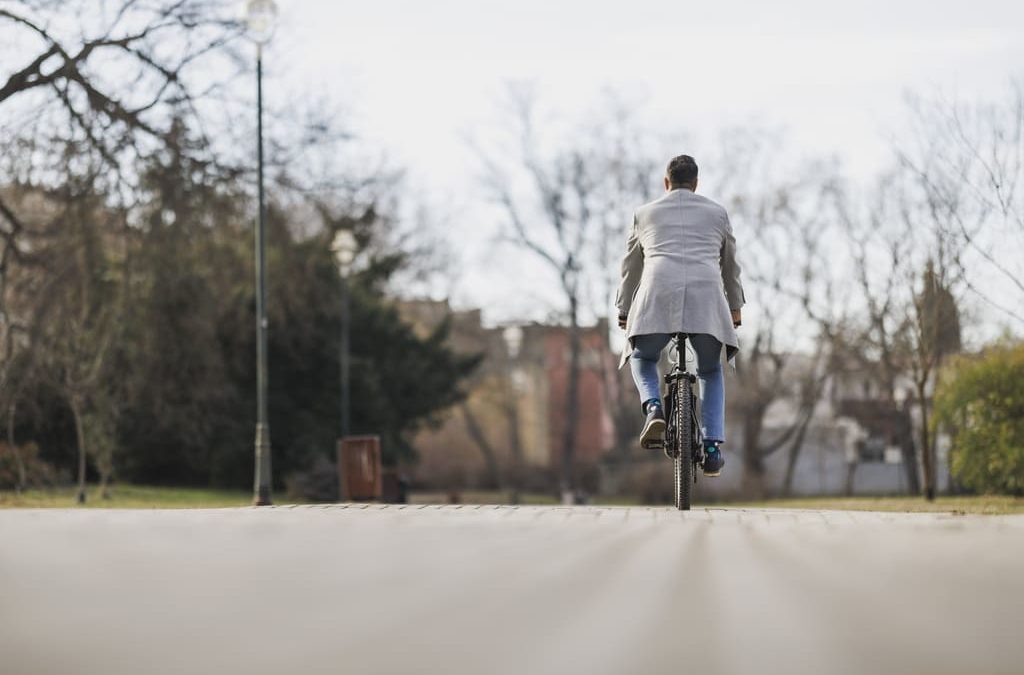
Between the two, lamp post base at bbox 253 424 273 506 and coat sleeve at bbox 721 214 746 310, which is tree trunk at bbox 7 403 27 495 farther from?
coat sleeve at bbox 721 214 746 310

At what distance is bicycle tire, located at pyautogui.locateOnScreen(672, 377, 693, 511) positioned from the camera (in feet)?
29.2

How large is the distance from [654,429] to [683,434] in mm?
194

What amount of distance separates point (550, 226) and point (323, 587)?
47466 mm

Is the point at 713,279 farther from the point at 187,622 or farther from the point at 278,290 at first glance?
the point at 278,290

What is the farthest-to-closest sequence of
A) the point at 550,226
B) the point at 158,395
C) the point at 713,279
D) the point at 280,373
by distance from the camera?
the point at 550,226
the point at 280,373
the point at 158,395
the point at 713,279

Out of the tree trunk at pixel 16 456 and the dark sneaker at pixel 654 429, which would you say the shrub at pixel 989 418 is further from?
the tree trunk at pixel 16 456

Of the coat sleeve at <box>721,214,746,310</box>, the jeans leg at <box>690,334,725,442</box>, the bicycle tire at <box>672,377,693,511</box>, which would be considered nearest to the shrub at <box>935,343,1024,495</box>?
the coat sleeve at <box>721,214,746,310</box>

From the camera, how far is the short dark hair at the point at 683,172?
29.9 feet

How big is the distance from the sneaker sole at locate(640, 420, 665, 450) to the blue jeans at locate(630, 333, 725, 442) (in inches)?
7.0

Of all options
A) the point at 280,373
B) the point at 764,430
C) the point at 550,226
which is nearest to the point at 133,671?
the point at 280,373

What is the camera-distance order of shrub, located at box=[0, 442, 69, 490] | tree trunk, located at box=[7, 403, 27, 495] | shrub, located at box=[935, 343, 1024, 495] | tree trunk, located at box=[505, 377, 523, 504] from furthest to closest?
tree trunk, located at box=[505, 377, 523, 504]
shrub, located at box=[0, 442, 69, 490]
tree trunk, located at box=[7, 403, 27, 495]
shrub, located at box=[935, 343, 1024, 495]

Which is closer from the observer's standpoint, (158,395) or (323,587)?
(323,587)

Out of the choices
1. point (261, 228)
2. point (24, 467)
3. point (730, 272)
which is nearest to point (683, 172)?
point (730, 272)

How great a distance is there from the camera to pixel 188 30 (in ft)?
76.7
